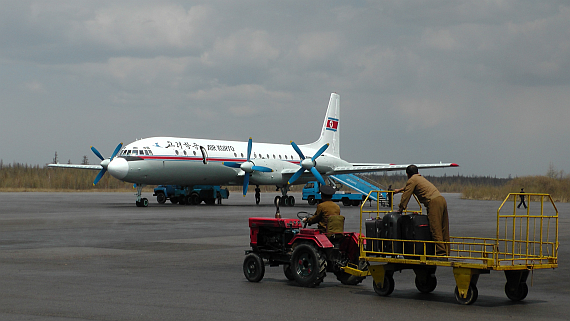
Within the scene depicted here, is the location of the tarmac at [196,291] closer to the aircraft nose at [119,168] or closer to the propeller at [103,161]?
the aircraft nose at [119,168]

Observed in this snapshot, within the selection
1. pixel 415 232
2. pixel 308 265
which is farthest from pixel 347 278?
pixel 415 232

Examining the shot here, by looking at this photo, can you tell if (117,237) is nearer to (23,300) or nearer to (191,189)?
(23,300)

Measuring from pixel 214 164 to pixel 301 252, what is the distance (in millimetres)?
33181

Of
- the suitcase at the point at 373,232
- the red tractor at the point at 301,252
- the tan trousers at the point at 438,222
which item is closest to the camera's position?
the tan trousers at the point at 438,222

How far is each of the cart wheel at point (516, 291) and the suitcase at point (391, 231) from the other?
1752mm

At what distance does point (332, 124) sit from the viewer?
5931cm

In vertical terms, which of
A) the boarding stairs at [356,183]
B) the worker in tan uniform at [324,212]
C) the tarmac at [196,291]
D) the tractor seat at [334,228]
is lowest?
the tarmac at [196,291]

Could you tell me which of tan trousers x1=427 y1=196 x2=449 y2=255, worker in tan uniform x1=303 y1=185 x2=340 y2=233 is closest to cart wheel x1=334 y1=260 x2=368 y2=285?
worker in tan uniform x1=303 y1=185 x2=340 y2=233

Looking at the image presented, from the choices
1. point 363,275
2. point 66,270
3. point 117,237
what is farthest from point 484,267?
point 117,237

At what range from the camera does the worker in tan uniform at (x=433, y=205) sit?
34.1 ft

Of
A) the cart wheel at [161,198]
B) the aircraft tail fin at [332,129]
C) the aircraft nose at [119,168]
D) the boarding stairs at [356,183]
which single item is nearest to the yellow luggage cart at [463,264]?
the aircraft nose at [119,168]

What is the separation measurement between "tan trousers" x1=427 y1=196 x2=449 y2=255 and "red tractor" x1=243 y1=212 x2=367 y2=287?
4.70ft

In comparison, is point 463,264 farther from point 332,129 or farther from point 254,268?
point 332,129

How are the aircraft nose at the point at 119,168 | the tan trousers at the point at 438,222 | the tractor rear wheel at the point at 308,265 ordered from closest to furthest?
1. the tan trousers at the point at 438,222
2. the tractor rear wheel at the point at 308,265
3. the aircraft nose at the point at 119,168
